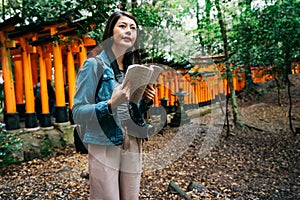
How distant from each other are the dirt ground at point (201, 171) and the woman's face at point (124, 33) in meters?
0.55

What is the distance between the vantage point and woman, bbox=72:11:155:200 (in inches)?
45.0

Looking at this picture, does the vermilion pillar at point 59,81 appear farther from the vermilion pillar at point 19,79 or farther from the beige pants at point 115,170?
the beige pants at point 115,170

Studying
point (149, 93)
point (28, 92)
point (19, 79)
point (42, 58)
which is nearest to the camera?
point (149, 93)

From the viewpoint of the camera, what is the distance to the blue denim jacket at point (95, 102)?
1149 mm

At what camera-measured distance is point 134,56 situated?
55.0 inches

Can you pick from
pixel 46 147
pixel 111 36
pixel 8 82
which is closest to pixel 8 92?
pixel 8 82

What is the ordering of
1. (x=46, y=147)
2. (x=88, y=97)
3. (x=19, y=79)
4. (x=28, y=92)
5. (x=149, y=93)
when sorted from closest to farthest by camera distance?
(x=88, y=97), (x=149, y=93), (x=46, y=147), (x=28, y=92), (x=19, y=79)

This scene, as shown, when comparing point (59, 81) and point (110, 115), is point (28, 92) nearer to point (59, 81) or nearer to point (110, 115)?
point (59, 81)

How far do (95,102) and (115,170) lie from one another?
32 centimetres

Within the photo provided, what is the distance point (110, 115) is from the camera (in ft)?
3.69

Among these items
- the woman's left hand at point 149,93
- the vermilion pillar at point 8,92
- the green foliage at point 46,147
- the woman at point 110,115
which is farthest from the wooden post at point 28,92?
the woman's left hand at point 149,93

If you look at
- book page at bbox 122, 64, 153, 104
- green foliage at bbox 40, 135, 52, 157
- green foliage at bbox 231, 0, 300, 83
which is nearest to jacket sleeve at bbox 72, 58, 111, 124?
book page at bbox 122, 64, 153, 104

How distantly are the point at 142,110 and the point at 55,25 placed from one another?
4.58m

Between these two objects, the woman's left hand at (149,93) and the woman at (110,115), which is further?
the woman's left hand at (149,93)
